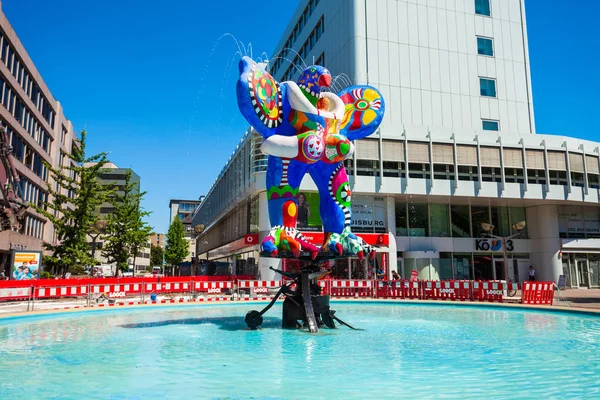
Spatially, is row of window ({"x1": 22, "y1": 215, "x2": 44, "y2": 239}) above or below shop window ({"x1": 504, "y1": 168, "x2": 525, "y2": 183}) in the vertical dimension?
below

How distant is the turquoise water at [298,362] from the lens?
5.24 metres

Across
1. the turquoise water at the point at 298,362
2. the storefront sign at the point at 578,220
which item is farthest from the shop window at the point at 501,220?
the turquoise water at the point at 298,362

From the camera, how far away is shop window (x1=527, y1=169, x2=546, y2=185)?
33188mm

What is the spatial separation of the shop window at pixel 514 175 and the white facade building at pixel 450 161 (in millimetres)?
71

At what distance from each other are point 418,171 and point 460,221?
614cm

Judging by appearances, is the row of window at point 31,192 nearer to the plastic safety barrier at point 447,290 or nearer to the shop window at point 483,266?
the plastic safety barrier at point 447,290

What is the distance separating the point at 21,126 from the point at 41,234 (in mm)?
12860

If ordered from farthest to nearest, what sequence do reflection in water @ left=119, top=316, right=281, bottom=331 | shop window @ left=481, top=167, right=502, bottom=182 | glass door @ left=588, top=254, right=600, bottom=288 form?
glass door @ left=588, top=254, right=600, bottom=288
shop window @ left=481, top=167, right=502, bottom=182
reflection in water @ left=119, top=316, right=281, bottom=331

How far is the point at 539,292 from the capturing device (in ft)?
58.9

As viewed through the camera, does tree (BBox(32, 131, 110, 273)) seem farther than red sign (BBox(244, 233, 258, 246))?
No

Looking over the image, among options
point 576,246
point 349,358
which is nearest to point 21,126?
point 349,358

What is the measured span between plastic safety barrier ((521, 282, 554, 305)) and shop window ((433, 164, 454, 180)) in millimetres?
15051

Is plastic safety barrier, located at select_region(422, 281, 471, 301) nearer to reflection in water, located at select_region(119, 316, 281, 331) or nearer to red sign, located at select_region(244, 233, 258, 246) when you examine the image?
reflection in water, located at select_region(119, 316, 281, 331)

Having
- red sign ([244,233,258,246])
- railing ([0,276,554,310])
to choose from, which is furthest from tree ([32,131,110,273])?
red sign ([244,233,258,246])
